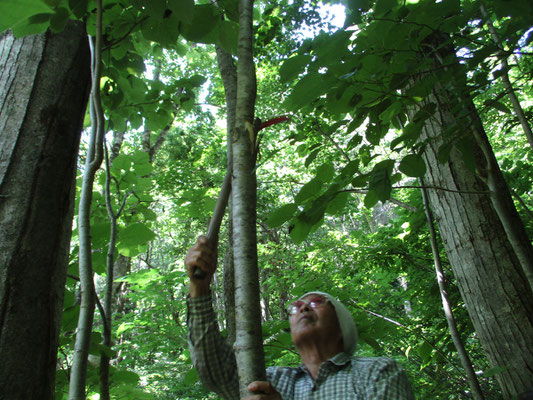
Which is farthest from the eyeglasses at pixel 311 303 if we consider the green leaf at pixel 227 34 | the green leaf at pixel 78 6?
the green leaf at pixel 78 6

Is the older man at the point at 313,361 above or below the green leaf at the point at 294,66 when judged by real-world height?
below

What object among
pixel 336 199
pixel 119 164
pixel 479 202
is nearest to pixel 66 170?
→ pixel 336 199

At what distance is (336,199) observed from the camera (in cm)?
131

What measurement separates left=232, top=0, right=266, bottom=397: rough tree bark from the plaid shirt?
0.67 m

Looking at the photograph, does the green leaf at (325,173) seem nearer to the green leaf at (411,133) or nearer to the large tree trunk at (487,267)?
the green leaf at (411,133)

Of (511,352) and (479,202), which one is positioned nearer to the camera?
(511,352)

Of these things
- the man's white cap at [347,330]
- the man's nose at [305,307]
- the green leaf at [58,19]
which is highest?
the green leaf at [58,19]

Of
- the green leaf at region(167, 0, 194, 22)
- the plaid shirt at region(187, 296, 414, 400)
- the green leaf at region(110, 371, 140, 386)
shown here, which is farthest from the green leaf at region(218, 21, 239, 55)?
the green leaf at region(110, 371, 140, 386)

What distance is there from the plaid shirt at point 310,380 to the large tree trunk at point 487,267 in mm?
654

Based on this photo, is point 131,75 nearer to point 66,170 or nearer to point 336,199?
point 66,170

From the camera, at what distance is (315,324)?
1802 millimetres

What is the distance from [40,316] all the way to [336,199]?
3.34 feet

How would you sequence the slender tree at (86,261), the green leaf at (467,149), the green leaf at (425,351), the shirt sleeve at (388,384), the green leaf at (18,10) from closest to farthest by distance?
the slender tree at (86,261), the green leaf at (18,10), the green leaf at (467,149), the shirt sleeve at (388,384), the green leaf at (425,351)

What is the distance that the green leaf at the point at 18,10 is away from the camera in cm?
85
